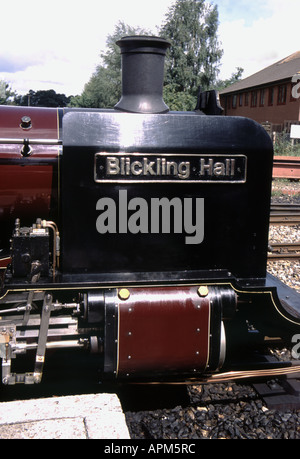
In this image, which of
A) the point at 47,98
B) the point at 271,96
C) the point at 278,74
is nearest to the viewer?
the point at 271,96

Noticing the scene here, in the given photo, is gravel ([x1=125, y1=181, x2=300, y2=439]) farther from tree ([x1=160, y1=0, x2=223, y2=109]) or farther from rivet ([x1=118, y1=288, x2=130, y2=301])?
tree ([x1=160, y1=0, x2=223, y2=109])

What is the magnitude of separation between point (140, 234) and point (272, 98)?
34.6m

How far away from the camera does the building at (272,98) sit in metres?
30.2

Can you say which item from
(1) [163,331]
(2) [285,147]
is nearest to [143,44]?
(1) [163,331]

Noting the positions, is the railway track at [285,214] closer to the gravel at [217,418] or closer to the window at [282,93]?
the gravel at [217,418]

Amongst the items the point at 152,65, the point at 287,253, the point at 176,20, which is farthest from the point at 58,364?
the point at 176,20

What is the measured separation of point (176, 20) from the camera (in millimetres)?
44875

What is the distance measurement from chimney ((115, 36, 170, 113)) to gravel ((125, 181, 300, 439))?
2.05 metres

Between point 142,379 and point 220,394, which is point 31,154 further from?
point 220,394

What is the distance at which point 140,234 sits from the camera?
300 centimetres

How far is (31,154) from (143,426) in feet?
6.41

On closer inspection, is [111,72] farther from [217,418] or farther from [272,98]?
[217,418]

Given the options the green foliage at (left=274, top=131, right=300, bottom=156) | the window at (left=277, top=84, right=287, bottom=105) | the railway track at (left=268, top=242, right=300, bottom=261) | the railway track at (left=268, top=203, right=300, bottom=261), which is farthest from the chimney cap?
the window at (left=277, top=84, right=287, bottom=105)

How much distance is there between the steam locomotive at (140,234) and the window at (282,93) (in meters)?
31.6
